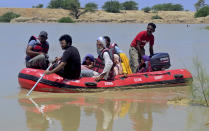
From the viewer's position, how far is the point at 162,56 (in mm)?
9477

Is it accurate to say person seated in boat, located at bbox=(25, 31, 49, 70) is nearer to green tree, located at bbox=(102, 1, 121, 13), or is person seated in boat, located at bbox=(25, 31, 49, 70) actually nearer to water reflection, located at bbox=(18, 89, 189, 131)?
water reflection, located at bbox=(18, 89, 189, 131)

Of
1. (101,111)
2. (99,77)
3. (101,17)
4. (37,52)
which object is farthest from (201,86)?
(101,17)

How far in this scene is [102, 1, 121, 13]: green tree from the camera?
75.2 m

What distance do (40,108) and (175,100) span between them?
247 centimetres

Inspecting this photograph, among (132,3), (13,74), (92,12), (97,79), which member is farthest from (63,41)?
(132,3)

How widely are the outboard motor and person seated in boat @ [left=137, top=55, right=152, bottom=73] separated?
0.29 ft

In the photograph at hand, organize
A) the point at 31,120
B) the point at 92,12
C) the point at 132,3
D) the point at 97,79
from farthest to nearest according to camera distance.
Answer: the point at 132,3 < the point at 92,12 < the point at 97,79 < the point at 31,120

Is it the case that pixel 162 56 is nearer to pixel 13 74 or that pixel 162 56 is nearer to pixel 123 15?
pixel 13 74

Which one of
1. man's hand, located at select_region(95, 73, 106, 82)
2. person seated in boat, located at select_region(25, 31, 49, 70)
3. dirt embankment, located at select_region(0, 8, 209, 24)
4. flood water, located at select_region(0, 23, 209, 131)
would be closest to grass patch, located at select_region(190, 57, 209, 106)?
flood water, located at select_region(0, 23, 209, 131)

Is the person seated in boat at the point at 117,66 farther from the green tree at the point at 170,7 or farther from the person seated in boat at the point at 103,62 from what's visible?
the green tree at the point at 170,7

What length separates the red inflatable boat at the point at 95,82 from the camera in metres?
8.48

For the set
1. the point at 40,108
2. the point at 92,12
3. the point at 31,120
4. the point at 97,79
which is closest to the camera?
the point at 31,120

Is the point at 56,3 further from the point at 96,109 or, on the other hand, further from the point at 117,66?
the point at 96,109

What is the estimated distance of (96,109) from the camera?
23.7 feet
